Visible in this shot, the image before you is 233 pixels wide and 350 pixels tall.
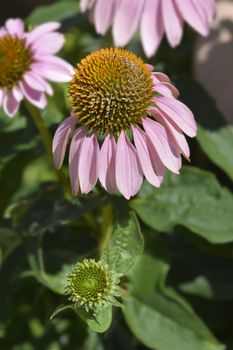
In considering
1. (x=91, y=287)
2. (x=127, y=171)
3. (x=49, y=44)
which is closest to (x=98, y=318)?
(x=91, y=287)

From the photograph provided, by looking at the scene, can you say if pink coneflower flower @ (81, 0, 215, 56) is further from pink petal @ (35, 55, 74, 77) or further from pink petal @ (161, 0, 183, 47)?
pink petal @ (35, 55, 74, 77)

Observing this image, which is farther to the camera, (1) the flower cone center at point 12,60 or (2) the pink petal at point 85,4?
(2) the pink petal at point 85,4

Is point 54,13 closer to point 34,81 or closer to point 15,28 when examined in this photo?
point 15,28

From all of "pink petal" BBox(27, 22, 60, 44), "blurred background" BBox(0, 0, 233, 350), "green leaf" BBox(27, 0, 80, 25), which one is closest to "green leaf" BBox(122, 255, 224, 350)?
"blurred background" BBox(0, 0, 233, 350)

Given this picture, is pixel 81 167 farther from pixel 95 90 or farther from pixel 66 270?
pixel 66 270

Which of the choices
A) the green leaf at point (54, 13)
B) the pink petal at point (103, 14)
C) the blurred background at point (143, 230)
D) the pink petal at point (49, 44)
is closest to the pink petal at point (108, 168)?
the blurred background at point (143, 230)

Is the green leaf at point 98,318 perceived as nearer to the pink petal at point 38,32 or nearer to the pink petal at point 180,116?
the pink petal at point 180,116

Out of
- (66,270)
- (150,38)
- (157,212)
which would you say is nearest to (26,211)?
(66,270)
